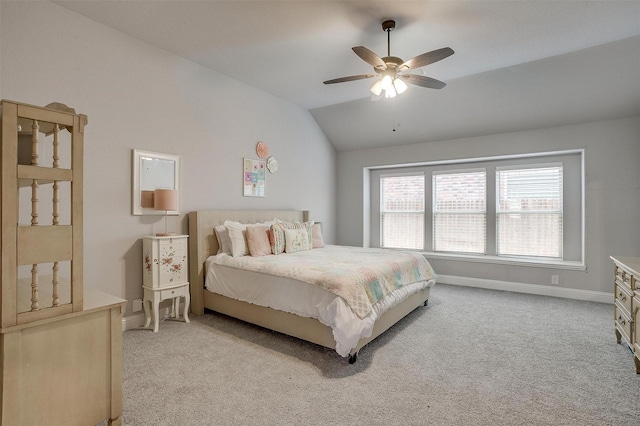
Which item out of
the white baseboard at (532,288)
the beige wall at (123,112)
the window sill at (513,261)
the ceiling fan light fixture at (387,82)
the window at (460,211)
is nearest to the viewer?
the beige wall at (123,112)

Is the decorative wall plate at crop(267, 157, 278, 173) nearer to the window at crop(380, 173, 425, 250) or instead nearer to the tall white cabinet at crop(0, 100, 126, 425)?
the window at crop(380, 173, 425, 250)

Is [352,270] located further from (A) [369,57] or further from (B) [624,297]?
(B) [624,297]

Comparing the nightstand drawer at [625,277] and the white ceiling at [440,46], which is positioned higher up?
the white ceiling at [440,46]

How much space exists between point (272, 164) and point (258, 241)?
1.57 m

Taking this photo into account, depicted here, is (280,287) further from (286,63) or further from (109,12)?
(109,12)

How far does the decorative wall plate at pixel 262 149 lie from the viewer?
4.65 m

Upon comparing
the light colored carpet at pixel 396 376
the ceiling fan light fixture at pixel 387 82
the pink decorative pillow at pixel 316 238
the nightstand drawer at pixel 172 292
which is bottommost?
the light colored carpet at pixel 396 376

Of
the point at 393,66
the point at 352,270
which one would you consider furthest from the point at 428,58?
the point at 352,270

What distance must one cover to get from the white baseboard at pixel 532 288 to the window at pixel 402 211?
3.00 ft

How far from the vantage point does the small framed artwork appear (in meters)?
4.48

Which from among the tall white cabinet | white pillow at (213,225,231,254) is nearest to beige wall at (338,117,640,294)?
white pillow at (213,225,231,254)

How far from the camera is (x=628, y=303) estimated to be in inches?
97.8

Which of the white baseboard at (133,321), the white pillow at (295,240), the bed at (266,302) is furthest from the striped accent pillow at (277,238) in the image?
the white baseboard at (133,321)

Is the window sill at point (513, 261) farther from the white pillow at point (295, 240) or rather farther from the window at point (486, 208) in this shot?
the white pillow at point (295, 240)
